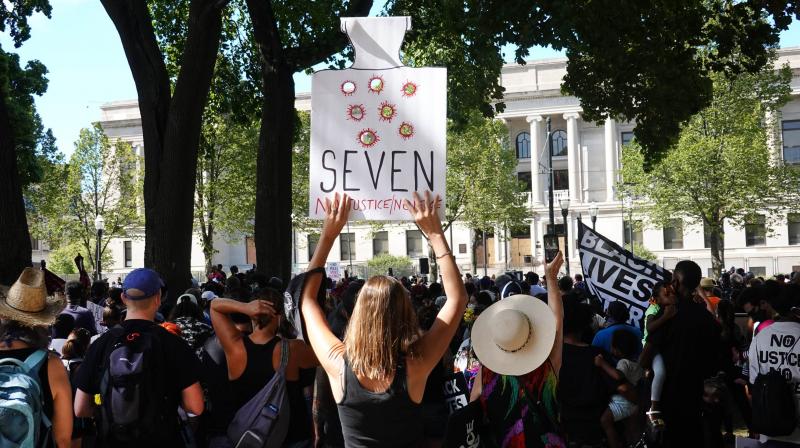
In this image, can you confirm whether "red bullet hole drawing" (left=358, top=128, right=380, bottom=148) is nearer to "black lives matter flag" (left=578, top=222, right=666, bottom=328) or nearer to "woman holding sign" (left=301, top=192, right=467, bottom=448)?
"woman holding sign" (left=301, top=192, right=467, bottom=448)

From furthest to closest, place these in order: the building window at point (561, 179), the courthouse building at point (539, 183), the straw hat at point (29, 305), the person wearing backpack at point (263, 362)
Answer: the building window at point (561, 179), the courthouse building at point (539, 183), the person wearing backpack at point (263, 362), the straw hat at point (29, 305)

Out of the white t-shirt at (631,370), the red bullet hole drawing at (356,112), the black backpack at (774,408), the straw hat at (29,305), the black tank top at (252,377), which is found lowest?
the black backpack at (774,408)

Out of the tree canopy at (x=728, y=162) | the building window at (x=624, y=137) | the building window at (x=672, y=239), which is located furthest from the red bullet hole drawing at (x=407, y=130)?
the building window at (x=624, y=137)

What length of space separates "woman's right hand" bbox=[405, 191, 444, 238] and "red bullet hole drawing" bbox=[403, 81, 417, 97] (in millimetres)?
612

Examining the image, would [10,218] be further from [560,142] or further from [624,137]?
[560,142]

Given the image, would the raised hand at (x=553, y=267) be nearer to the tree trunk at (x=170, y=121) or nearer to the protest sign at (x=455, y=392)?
the protest sign at (x=455, y=392)

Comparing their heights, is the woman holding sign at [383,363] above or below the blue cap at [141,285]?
below

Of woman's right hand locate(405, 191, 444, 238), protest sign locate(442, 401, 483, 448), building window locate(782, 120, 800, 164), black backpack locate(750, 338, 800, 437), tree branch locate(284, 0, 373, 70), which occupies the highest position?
building window locate(782, 120, 800, 164)

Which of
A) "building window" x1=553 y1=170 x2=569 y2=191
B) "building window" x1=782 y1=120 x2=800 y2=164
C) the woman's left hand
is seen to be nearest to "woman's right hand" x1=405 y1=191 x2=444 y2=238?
the woman's left hand

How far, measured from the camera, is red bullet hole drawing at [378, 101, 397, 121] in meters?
5.16

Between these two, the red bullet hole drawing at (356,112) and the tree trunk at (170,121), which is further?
the tree trunk at (170,121)

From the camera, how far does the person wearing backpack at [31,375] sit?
3.98m

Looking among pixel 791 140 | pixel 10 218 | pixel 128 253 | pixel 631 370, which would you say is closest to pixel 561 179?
pixel 791 140

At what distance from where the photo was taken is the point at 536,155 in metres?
70.4
